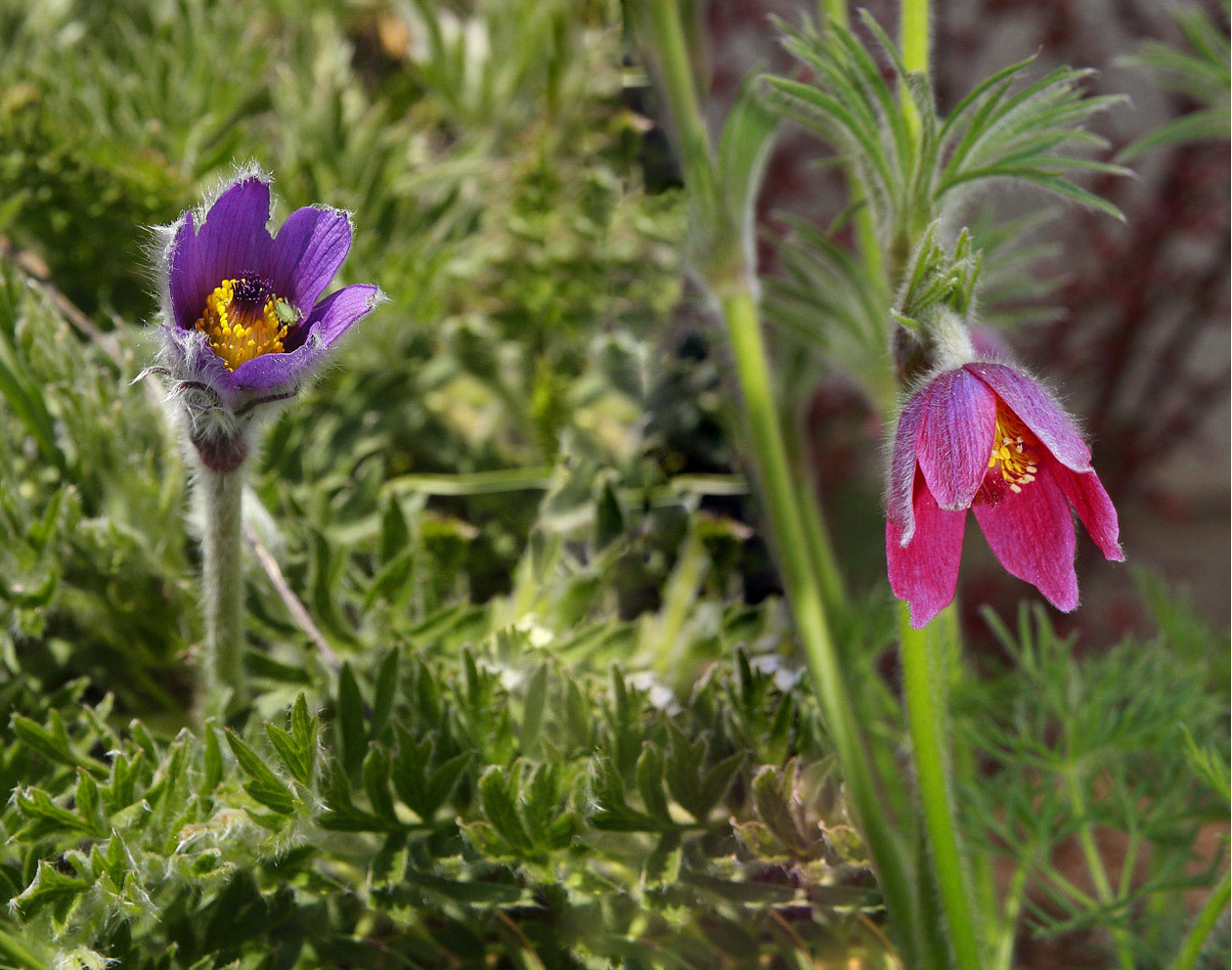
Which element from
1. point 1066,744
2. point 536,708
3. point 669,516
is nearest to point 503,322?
point 669,516

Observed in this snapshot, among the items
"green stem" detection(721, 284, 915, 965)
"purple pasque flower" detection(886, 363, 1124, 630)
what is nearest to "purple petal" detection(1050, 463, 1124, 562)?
"purple pasque flower" detection(886, 363, 1124, 630)

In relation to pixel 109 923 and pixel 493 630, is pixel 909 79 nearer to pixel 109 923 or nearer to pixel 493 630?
pixel 493 630

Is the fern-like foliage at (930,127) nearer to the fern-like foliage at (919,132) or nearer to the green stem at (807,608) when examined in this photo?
the fern-like foliage at (919,132)

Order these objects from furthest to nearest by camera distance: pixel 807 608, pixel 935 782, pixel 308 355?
pixel 807 608 → pixel 935 782 → pixel 308 355

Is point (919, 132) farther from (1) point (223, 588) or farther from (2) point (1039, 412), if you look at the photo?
(1) point (223, 588)

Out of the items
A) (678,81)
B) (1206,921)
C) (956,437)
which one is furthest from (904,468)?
(678,81)

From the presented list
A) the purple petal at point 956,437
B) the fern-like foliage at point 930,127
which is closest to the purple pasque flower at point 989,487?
the purple petal at point 956,437

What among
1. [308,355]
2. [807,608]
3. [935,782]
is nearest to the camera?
[308,355]
